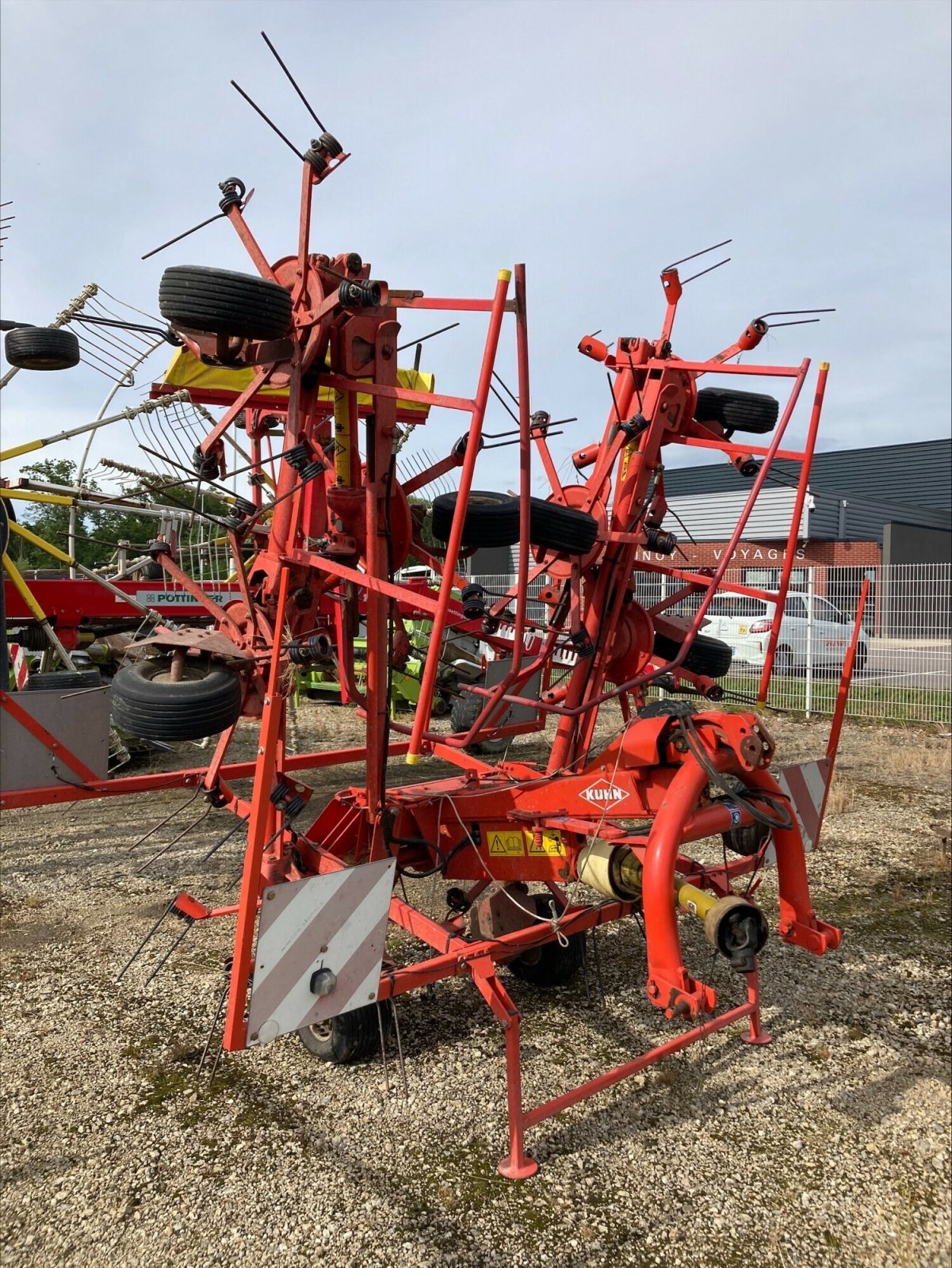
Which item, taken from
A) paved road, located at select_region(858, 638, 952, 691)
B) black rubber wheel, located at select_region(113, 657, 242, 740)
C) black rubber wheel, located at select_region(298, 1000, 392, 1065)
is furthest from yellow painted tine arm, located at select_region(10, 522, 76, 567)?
paved road, located at select_region(858, 638, 952, 691)

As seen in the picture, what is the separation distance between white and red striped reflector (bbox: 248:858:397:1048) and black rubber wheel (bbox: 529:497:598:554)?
137cm

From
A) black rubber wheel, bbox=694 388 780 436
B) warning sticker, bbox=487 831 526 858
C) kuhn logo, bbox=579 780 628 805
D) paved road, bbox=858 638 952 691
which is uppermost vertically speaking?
black rubber wheel, bbox=694 388 780 436

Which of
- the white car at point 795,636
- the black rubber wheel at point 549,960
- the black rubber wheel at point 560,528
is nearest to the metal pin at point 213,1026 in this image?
the black rubber wheel at point 549,960

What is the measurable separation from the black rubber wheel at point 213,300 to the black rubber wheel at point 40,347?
161cm

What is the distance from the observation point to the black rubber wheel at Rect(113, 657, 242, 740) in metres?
3.07

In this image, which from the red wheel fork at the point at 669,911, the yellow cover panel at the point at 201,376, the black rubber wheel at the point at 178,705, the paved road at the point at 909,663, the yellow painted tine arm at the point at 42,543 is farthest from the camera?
the paved road at the point at 909,663

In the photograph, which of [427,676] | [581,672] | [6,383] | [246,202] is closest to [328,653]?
[427,676]

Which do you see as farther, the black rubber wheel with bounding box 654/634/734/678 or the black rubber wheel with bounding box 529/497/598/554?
the black rubber wheel with bounding box 654/634/734/678

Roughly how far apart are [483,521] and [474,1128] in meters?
2.21

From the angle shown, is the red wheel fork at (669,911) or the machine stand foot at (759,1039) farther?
the machine stand foot at (759,1039)

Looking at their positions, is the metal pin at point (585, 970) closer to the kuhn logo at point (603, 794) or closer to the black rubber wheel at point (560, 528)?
the kuhn logo at point (603, 794)

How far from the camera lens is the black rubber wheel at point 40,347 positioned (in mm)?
3973

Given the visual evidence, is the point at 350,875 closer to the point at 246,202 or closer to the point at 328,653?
the point at 328,653

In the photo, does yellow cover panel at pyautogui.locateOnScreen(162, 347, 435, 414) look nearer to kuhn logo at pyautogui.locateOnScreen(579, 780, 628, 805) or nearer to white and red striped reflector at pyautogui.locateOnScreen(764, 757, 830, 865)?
kuhn logo at pyautogui.locateOnScreen(579, 780, 628, 805)
